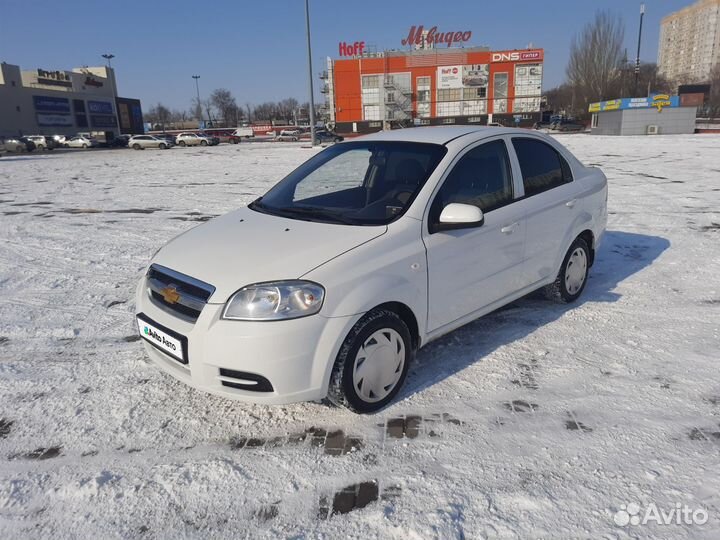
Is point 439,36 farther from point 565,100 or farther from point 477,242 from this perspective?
point 477,242

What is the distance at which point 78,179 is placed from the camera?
55.7ft

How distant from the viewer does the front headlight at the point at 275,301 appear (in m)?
2.64

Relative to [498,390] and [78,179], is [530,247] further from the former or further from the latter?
[78,179]

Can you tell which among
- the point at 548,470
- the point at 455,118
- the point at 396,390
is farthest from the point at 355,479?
the point at 455,118

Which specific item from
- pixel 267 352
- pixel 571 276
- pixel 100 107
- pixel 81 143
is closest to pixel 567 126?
pixel 81 143

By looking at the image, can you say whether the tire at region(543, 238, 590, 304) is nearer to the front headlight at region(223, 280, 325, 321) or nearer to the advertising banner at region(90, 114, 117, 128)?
the front headlight at region(223, 280, 325, 321)

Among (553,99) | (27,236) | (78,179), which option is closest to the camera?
(27,236)

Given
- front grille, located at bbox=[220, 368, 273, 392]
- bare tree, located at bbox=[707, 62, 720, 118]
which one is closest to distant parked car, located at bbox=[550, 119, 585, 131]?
bare tree, located at bbox=[707, 62, 720, 118]

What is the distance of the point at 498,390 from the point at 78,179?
17.7 metres

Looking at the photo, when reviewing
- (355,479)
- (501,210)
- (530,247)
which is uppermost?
(501,210)

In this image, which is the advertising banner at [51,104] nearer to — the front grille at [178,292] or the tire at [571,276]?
the front grille at [178,292]

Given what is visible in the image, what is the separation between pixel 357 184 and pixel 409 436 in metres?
2.03

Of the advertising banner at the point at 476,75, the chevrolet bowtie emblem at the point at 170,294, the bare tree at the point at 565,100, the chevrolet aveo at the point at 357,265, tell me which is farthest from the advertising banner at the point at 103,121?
the chevrolet bowtie emblem at the point at 170,294

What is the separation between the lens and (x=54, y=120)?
67.9 meters
